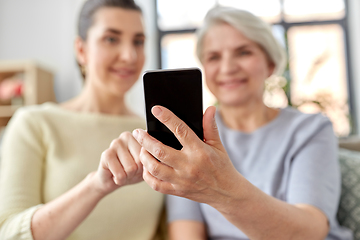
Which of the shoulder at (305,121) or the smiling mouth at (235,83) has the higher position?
the smiling mouth at (235,83)

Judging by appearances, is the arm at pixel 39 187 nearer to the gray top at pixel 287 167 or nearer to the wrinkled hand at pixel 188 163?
the wrinkled hand at pixel 188 163

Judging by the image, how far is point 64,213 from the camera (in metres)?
0.62

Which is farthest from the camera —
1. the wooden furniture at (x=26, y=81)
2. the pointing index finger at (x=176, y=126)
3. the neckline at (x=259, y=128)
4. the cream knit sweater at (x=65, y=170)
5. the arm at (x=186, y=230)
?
the wooden furniture at (x=26, y=81)

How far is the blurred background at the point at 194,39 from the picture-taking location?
2740mm

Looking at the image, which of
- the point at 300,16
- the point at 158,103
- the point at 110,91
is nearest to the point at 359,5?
the point at 300,16

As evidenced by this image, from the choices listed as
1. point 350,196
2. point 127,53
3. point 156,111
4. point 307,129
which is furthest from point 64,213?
point 350,196

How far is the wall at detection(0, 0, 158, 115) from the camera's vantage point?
273 cm

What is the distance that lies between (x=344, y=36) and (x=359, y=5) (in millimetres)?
318

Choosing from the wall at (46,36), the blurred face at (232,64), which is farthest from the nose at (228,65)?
the wall at (46,36)

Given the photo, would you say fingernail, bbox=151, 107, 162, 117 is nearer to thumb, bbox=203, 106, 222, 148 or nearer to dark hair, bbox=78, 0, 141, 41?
thumb, bbox=203, 106, 222, 148

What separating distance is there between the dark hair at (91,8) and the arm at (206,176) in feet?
1.75

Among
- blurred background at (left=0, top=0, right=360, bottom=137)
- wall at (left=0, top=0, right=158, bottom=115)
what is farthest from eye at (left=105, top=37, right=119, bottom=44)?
wall at (left=0, top=0, right=158, bottom=115)

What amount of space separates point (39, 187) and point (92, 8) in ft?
1.69

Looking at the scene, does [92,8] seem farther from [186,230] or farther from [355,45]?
[355,45]
